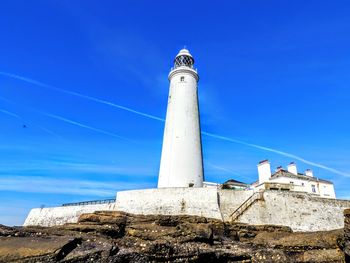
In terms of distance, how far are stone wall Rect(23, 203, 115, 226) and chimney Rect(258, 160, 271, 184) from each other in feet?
59.9

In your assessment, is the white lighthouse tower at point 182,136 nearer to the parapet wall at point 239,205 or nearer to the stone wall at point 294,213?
the parapet wall at point 239,205

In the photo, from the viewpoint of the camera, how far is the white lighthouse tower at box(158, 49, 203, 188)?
2692 cm

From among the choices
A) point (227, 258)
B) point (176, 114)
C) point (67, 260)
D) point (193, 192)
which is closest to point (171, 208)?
point (193, 192)

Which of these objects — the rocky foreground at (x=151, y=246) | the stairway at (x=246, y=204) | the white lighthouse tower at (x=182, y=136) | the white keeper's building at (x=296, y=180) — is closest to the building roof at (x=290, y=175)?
the white keeper's building at (x=296, y=180)

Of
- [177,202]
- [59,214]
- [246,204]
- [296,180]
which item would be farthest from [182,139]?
[296,180]

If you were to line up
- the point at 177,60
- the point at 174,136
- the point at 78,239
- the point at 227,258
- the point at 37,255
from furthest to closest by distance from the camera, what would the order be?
the point at 177,60
the point at 174,136
the point at 227,258
the point at 78,239
the point at 37,255

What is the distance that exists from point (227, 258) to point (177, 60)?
27.3m

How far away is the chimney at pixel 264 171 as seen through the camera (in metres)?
33.1

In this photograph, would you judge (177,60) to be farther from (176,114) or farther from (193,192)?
(193,192)

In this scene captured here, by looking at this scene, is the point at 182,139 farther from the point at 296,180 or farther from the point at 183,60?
the point at 296,180

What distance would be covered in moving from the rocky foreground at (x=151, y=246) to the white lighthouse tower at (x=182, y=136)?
43.8 feet

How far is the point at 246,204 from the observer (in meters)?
23.3

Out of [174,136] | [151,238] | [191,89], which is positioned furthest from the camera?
[191,89]

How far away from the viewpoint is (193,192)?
76.4 ft
